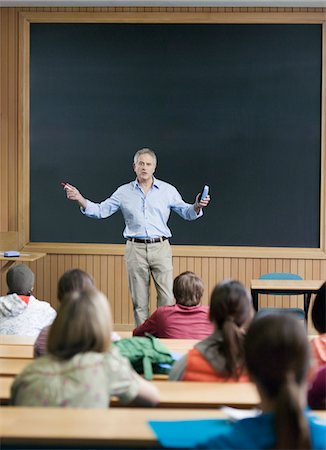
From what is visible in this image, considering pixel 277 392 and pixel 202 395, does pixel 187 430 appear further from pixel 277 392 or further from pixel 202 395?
pixel 202 395

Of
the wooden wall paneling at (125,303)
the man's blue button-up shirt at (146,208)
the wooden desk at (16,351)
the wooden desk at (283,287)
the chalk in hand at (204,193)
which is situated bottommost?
the wooden wall paneling at (125,303)

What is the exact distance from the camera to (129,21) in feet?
22.5

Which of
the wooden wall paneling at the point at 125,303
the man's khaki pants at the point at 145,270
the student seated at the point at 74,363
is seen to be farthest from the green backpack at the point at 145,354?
the wooden wall paneling at the point at 125,303

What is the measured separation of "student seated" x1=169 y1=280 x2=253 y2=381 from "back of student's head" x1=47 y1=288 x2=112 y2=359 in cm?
61

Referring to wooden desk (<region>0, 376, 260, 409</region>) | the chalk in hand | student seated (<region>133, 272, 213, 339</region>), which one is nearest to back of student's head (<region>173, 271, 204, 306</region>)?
student seated (<region>133, 272, 213, 339</region>)

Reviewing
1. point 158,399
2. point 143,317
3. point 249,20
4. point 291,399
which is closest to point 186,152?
point 249,20

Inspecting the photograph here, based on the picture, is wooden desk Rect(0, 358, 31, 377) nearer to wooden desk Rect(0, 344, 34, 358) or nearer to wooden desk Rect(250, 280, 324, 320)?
wooden desk Rect(0, 344, 34, 358)

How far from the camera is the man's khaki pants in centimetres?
583

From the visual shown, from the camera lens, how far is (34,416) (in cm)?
179

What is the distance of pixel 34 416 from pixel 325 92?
5.62 metres

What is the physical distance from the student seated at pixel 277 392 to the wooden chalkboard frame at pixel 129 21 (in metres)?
5.23

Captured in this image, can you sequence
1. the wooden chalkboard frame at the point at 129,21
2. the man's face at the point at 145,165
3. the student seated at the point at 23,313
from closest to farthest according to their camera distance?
the student seated at the point at 23,313, the man's face at the point at 145,165, the wooden chalkboard frame at the point at 129,21

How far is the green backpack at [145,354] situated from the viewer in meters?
2.72

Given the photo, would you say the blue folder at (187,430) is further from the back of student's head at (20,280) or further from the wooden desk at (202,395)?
the back of student's head at (20,280)
